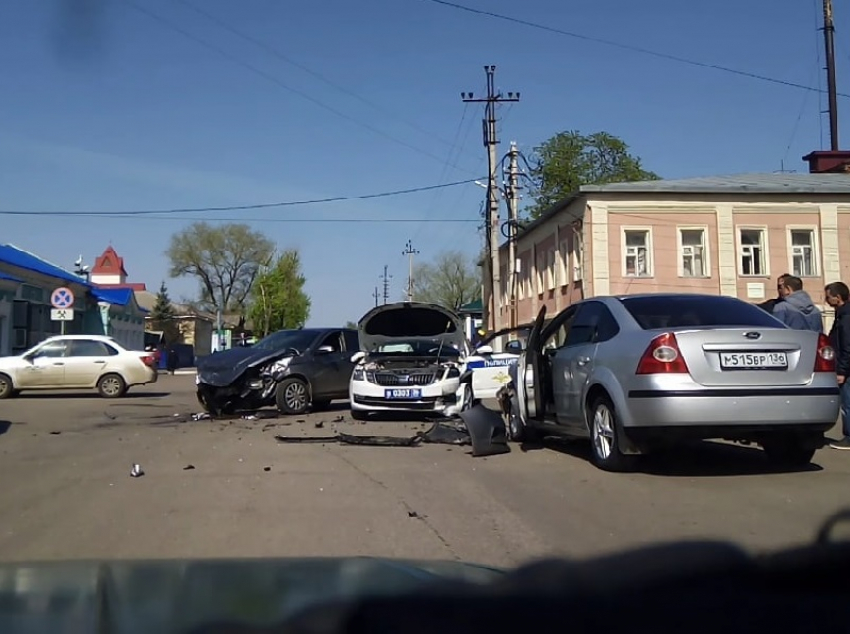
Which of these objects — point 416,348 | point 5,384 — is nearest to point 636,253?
point 416,348

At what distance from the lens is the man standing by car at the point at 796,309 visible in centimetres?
1007

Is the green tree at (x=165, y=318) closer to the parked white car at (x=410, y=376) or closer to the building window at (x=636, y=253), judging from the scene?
the building window at (x=636, y=253)

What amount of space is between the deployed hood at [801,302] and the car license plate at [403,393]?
5280 millimetres

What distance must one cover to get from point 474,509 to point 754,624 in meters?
3.77

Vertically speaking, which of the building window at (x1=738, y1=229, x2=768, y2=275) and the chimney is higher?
the chimney

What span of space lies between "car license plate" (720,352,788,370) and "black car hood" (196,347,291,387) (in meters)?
9.35

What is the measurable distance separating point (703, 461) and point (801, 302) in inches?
118

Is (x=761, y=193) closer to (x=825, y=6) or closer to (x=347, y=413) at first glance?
(x=825, y=6)

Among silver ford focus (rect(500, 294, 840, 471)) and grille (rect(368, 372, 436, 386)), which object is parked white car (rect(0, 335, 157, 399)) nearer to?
grille (rect(368, 372, 436, 386))

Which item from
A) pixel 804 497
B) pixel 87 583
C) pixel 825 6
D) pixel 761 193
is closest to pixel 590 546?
pixel 804 497

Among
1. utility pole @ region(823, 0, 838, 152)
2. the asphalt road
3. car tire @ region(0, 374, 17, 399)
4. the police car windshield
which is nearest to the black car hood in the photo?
the police car windshield

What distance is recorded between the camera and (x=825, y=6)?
1479 inches

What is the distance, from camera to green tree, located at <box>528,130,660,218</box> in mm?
57428

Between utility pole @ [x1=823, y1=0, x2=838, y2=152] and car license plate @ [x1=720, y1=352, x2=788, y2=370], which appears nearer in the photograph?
car license plate @ [x1=720, y1=352, x2=788, y2=370]
